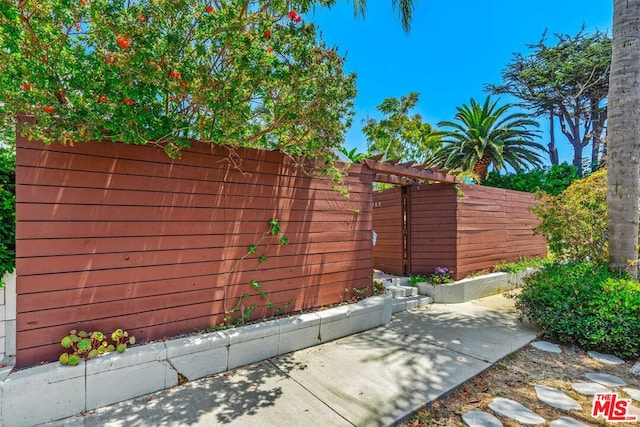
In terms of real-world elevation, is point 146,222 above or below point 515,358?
above

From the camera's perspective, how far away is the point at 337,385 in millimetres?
2684

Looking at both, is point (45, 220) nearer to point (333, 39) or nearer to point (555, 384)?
point (333, 39)

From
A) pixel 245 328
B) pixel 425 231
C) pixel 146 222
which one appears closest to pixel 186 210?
pixel 146 222

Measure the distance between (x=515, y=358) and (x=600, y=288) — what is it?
1420mm

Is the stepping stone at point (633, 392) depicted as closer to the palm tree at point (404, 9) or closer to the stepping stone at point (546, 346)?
the stepping stone at point (546, 346)

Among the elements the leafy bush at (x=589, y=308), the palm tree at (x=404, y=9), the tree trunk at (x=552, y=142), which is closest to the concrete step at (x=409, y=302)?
the leafy bush at (x=589, y=308)

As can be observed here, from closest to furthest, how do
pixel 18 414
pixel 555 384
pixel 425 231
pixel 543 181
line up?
pixel 18 414 < pixel 555 384 < pixel 425 231 < pixel 543 181

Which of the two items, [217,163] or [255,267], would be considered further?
[255,267]

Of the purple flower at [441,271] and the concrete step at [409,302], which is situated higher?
the purple flower at [441,271]

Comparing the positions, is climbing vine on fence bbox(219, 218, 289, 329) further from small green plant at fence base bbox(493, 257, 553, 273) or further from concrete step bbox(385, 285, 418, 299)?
small green plant at fence base bbox(493, 257, 553, 273)

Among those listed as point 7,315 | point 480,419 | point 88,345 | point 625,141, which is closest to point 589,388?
point 480,419

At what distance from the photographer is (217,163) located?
10.7 ft

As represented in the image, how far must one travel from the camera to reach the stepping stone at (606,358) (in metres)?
3.17

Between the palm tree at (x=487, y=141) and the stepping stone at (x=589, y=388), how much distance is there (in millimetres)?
9184
